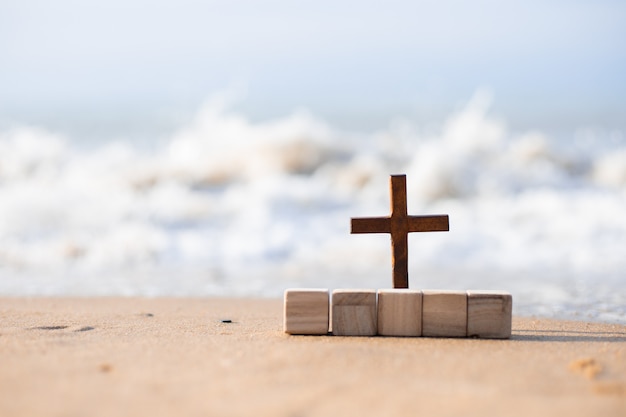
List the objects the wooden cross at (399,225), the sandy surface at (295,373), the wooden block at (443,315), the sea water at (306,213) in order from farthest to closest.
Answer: the sea water at (306,213) < the wooden cross at (399,225) < the wooden block at (443,315) < the sandy surface at (295,373)

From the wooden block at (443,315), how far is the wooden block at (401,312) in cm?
4

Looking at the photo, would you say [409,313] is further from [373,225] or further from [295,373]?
[295,373]

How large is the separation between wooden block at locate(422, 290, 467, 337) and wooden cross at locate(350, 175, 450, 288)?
1.73ft

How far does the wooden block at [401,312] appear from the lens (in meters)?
4.22

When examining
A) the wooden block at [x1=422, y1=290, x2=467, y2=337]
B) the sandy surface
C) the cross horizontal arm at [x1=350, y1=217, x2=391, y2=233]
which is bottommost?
the sandy surface

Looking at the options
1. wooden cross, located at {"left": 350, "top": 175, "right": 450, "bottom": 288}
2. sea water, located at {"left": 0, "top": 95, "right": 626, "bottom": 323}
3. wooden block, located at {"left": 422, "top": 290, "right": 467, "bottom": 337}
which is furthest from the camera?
sea water, located at {"left": 0, "top": 95, "right": 626, "bottom": 323}

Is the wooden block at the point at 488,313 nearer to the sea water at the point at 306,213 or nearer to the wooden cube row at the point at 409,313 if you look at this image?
the wooden cube row at the point at 409,313

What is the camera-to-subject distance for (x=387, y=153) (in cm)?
1744

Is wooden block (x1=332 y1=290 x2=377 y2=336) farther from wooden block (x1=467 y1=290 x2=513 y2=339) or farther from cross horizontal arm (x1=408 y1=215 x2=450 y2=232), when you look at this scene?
cross horizontal arm (x1=408 y1=215 x2=450 y2=232)

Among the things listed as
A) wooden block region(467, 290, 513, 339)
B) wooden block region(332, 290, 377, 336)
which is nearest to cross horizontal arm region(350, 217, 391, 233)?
wooden block region(332, 290, 377, 336)

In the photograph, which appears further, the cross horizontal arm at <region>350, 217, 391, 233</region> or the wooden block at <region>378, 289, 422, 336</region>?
the cross horizontal arm at <region>350, 217, 391, 233</region>

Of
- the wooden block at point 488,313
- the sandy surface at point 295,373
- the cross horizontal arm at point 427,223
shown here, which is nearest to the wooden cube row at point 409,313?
the wooden block at point 488,313

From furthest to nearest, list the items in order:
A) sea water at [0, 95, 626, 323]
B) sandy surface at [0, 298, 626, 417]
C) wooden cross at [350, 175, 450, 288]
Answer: sea water at [0, 95, 626, 323]
wooden cross at [350, 175, 450, 288]
sandy surface at [0, 298, 626, 417]

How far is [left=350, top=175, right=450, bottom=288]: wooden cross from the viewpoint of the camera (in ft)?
15.6
